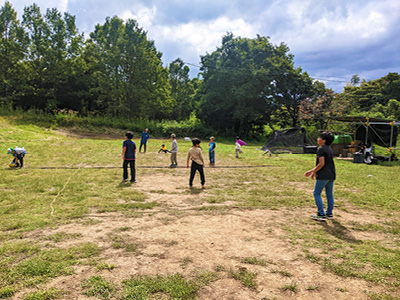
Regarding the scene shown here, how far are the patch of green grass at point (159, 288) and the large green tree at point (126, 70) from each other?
34.2 meters

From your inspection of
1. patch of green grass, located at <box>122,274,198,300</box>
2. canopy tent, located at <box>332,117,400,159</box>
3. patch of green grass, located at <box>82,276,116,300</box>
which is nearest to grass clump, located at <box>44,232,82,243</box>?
patch of green grass, located at <box>82,276,116,300</box>

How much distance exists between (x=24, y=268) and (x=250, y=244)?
3.13m

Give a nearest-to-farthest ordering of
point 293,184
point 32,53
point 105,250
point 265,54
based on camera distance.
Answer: point 105,250 → point 293,184 → point 32,53 → point 265,54

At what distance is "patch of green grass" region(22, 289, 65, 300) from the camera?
2.65m

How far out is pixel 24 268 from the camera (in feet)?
10.4

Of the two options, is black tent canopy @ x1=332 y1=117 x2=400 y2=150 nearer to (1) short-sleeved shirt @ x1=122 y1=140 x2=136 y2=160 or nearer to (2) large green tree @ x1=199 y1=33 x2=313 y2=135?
(1) short-sleeved shirt @ x1=122 y1=140 x2=136 y2=160

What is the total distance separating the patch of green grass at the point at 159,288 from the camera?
9.08 feet

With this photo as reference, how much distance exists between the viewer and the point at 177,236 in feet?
14.3

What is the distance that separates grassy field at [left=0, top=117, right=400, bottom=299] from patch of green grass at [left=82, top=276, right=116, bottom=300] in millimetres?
11

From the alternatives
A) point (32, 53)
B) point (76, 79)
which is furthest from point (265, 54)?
point (32, 53)

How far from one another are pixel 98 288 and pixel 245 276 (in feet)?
5.66

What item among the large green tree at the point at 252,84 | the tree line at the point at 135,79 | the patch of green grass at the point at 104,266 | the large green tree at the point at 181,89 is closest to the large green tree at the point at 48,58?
the tree line at the point at 135,79

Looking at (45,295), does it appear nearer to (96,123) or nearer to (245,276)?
(245,276)

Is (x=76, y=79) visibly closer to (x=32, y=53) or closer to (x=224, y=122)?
(x=32, y=53)
